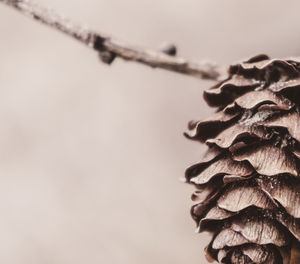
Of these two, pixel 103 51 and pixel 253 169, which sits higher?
pixel 103 51

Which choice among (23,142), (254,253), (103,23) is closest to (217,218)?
(254,253)

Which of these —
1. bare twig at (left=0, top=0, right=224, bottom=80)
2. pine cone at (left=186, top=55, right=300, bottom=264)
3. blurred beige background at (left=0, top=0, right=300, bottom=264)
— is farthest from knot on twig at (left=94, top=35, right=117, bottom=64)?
blurred beige background at (left=0, top=0, right=300, bottom=264)

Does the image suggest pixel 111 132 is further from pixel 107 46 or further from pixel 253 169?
pixel 253 169

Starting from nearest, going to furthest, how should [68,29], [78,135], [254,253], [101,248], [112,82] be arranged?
[254,253]
[68,29]
[101,248]
[78,135]
[112,82]

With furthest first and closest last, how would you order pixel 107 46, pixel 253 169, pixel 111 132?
pixel 111 132
pixel 107 46
pixel 253 169

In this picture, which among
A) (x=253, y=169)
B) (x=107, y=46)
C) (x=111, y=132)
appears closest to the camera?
(x=253, y=169)

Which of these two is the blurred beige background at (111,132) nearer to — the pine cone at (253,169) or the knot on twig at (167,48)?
the knot on twig at (167,48)

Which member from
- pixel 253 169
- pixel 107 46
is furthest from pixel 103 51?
pixel 253 169

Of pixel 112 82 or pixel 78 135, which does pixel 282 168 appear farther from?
pixel 112 82
